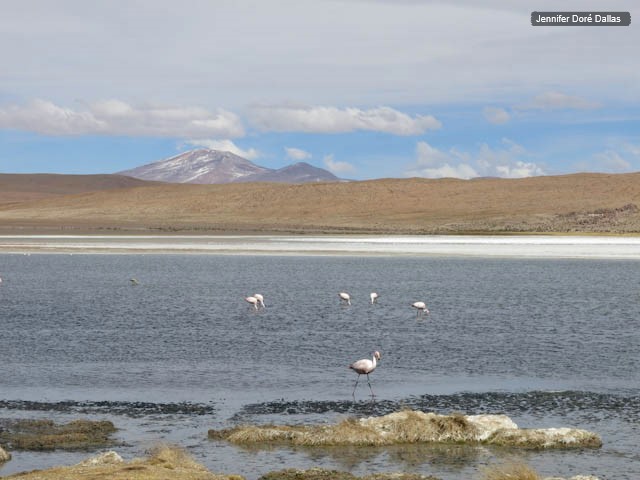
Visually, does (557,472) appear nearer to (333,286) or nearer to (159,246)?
(333,286)

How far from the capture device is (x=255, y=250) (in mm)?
58125

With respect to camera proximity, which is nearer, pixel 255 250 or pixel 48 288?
pixel 48 288

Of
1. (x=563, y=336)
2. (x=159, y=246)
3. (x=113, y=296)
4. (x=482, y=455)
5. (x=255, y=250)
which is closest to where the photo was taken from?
(x=482, y=455)

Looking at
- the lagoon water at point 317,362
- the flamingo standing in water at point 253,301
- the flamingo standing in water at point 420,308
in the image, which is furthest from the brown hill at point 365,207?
the flamingo standing in water at point 253,301

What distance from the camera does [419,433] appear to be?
44.8 ft

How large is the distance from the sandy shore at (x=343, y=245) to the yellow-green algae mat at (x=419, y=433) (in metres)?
41.7

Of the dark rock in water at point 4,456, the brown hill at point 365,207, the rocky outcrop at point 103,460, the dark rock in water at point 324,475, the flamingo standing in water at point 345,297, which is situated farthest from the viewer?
the brown hill at point 365,207

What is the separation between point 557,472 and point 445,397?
4396 millimetres

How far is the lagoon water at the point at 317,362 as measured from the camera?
13133 millimetres

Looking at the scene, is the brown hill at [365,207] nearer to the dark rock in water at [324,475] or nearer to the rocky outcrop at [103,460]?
the dark rock in water at [324,475]

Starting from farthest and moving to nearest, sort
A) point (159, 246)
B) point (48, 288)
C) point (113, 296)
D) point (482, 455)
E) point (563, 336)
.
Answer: point (159, 246)
point (48, 288)
point (113, 296)
point (563, 336)
point (482, 455)

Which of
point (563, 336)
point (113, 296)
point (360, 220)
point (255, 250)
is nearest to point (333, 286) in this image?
point (113, 296)

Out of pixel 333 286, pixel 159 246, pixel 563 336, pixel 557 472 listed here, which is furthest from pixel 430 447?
pixel 159 246

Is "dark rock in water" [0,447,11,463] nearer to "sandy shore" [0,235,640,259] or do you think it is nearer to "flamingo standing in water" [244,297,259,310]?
"flamingo standing in water" [244,297,259,310]
